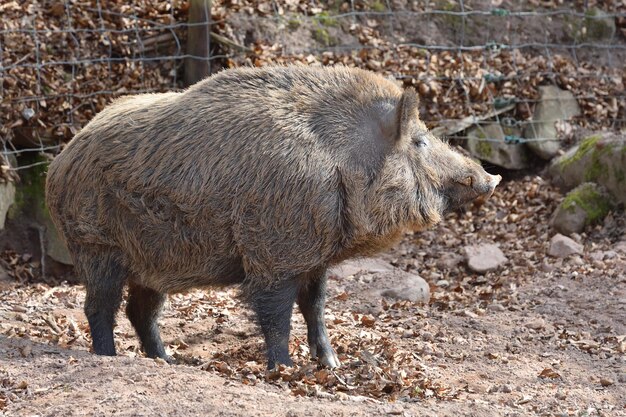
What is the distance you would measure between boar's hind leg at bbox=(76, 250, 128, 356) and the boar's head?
173cm

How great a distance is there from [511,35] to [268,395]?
8.00m

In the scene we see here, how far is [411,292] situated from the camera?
26.3ft

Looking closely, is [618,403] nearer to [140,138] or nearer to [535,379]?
[535,379]

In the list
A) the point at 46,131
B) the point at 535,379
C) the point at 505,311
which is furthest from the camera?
the point at 46,131

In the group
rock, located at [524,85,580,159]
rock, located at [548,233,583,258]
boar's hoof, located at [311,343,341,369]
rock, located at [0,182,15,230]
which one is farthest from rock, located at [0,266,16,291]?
rock, located at [524,85,580,159]

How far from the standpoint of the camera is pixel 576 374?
621 centimetres

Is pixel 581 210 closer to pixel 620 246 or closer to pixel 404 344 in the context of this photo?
pixel 620 246

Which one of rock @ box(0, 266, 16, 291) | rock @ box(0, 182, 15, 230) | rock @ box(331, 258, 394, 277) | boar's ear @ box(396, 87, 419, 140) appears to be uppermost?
boar's ear @ box(396, 87, 419, 140)

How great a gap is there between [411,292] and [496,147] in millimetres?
3421

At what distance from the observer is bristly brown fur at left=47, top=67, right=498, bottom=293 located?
564cm

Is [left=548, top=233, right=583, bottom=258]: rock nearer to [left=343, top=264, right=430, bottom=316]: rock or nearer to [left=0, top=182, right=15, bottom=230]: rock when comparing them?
[left=343, top=264, right=430, bottom=316]: rock

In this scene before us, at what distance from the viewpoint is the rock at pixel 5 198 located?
8.78m

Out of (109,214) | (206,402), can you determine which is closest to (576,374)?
(206,402)

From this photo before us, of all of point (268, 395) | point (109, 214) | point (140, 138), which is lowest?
point (268, 395)
